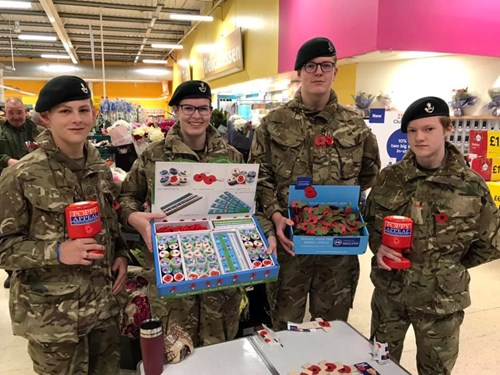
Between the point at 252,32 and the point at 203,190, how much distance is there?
821 centimetres

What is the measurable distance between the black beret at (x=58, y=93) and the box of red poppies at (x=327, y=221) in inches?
42.2

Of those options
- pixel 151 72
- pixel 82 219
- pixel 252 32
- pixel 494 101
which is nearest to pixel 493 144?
pixel 494 101

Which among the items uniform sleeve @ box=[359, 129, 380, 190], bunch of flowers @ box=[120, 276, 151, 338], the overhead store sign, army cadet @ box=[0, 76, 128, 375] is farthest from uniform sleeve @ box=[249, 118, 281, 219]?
the overhead store sign

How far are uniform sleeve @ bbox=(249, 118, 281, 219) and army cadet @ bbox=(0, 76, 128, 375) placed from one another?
0.88 meters

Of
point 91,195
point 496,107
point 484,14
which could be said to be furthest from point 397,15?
point 91,195

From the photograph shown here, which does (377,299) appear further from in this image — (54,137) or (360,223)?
(54,137)

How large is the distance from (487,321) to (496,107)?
266 centimetres

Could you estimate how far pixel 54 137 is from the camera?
1.70 m

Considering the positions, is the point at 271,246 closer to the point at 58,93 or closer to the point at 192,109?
the point at 192,109

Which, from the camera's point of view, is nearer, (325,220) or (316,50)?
(325,220)

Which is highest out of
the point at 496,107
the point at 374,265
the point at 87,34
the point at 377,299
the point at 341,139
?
the point at 87,34

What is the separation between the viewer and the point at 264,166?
2.32 m

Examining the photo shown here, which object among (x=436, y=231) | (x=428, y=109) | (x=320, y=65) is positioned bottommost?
(x=436, y=231)

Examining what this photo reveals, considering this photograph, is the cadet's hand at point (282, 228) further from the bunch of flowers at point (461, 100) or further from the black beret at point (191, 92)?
the bunch of flowers at point (461, 100)
